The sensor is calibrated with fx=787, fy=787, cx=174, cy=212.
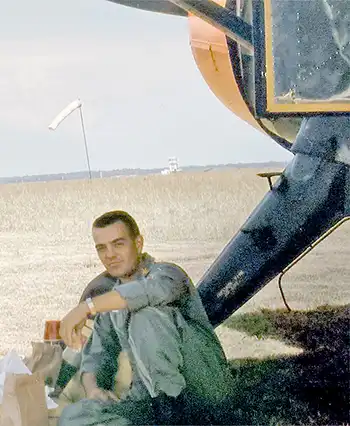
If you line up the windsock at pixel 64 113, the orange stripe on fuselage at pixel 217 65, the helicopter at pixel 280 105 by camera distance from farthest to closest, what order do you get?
the windsock at pixel 64 113 → the orange stripe on fuselage at pixel 217 65 → the helicopter at pixel 280 105

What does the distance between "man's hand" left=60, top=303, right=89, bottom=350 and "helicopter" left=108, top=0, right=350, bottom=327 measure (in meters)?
0.36

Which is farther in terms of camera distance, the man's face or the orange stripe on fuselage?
the man's face

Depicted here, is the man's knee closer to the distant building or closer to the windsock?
the distant building

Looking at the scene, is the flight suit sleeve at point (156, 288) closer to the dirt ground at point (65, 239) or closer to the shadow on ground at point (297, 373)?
the dirt ground at point (65, 239)

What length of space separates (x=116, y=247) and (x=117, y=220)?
0.26ft

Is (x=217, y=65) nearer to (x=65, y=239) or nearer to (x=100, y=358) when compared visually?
(x=65, y=239)

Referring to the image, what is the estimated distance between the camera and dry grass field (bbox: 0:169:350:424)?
2.28 metres

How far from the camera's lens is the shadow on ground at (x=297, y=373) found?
2324 mm

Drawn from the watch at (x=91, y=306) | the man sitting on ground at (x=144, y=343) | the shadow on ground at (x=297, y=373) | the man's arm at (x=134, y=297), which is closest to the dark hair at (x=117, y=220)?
the man sitting on ground at (x=144, y=343)

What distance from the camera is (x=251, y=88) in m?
2.15

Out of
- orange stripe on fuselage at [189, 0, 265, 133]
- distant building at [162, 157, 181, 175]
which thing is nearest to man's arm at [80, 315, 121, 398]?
distant building at [162, 157, 181, 175]

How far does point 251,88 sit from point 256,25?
0.28 meters

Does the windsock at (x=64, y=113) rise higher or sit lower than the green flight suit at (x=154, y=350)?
higher

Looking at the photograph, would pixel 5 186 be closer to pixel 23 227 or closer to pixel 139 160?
pixel 23 227
